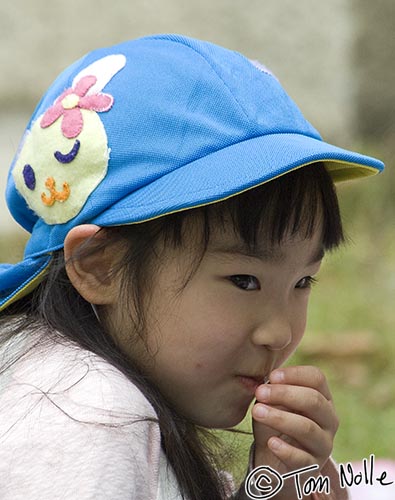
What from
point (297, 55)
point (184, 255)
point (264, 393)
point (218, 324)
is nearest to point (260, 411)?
point (264, 393)

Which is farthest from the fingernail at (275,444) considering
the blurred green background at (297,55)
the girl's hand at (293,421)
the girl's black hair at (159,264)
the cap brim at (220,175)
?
the blurred green background at (297,55)

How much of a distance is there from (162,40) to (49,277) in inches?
16.8

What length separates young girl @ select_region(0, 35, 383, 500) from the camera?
1427 mm

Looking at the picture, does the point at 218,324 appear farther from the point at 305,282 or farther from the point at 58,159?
the point at 58,159

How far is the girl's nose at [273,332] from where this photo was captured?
1.46 m

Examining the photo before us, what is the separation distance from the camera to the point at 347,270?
3.93 meters

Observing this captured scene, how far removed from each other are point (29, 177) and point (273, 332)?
467 millimetres

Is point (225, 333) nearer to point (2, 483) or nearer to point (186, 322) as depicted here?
point (186, 322)

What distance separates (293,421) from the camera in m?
1.46

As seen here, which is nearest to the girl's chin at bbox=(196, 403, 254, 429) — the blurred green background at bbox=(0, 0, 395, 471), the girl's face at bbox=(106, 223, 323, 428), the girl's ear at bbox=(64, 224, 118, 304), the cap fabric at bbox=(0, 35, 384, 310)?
the girl's face at bbox=(106, 223, 323, 428)

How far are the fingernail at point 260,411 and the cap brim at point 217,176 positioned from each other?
0.32 metres

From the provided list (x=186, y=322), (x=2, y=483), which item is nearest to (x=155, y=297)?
(x=186, y=322)

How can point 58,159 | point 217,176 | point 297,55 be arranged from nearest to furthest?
point 217,176, point 58,159, point 297,55

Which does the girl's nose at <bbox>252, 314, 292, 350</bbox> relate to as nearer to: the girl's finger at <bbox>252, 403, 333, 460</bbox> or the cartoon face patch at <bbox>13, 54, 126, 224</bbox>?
the girl's finger at <bbox>252, 403, 333, 460</bbox>
